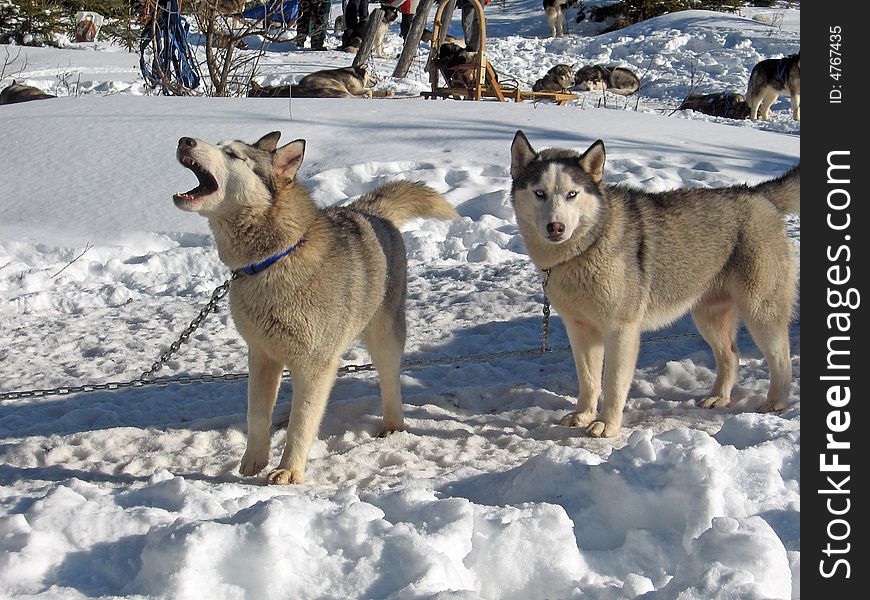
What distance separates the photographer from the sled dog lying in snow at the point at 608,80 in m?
19.4

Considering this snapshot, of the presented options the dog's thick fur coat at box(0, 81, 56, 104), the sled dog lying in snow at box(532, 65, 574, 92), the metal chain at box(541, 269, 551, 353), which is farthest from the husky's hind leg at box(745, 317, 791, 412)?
the sled dog lying in snow at box(532, 65, 574, 92)

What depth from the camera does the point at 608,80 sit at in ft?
64.7

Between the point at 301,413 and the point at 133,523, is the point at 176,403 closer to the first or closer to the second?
the point at 301,413

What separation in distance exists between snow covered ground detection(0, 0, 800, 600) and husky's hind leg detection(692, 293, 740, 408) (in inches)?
5.2

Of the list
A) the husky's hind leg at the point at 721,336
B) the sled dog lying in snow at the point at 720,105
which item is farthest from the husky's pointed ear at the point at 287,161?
the sled dog lying in snow at the point at 720,105

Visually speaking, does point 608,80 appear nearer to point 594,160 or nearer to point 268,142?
point 594,160

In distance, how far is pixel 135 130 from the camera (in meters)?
9.37

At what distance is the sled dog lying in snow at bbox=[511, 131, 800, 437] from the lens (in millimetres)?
4148

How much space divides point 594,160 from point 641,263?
52cm

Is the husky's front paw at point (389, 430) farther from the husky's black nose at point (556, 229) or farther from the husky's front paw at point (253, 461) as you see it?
the husky's black nose at point (556, 229)

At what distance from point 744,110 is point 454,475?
13820 mm

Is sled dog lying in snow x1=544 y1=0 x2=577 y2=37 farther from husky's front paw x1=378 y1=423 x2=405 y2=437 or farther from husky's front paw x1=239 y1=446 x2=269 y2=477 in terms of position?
husky's front paw x1=239 y1=446 x2=269 y2=477

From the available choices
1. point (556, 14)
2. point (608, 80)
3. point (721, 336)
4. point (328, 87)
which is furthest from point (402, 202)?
point (556, 14)
